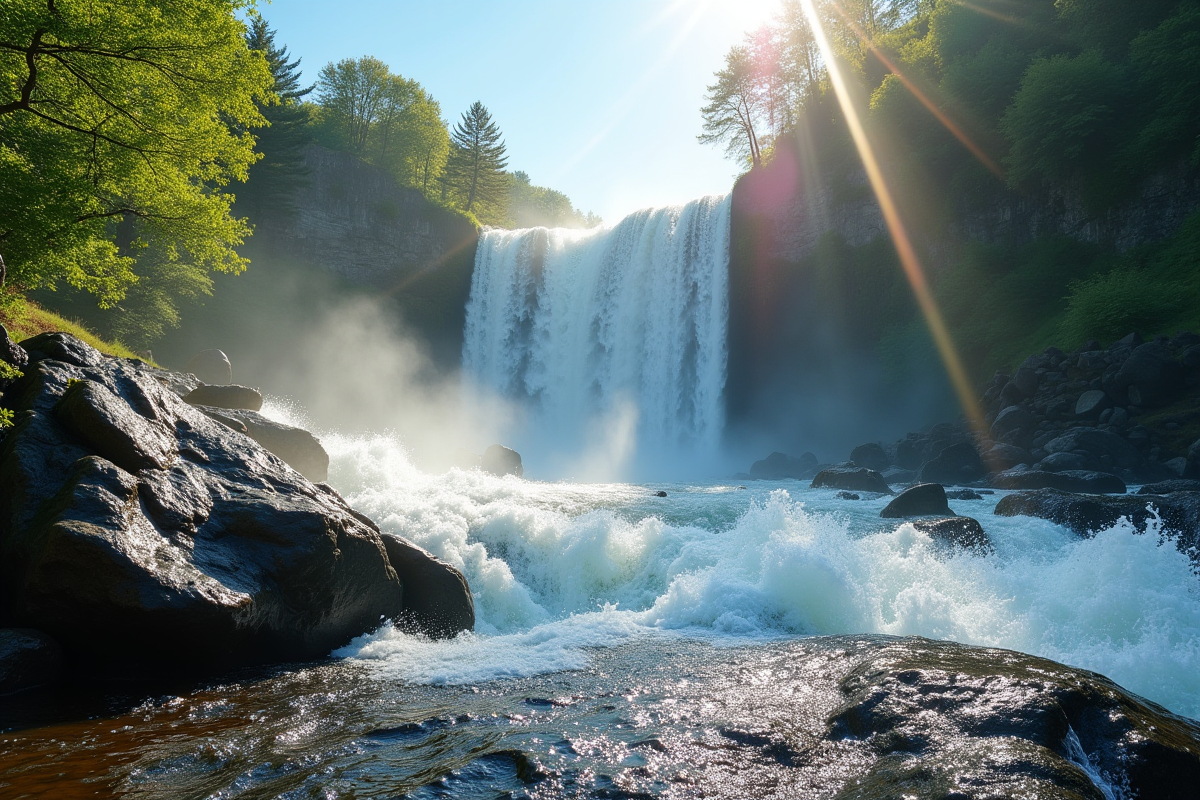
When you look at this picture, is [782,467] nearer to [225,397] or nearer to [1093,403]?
[1093,403]

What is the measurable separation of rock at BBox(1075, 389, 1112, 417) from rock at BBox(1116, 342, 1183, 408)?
704 mm

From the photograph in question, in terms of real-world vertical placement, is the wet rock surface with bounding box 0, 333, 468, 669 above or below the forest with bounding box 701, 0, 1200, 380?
below

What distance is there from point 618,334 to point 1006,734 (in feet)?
112

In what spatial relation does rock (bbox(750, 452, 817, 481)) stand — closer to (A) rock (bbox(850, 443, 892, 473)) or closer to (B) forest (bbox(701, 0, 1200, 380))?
(A) rock (bbox(850, 443, 892, 473))

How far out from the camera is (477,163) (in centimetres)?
5888

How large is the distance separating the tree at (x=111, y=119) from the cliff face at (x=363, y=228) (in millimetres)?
31078

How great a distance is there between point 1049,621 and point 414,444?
33.5 m

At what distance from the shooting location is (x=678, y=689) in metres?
5.58

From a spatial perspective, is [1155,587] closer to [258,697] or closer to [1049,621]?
[1049,621]

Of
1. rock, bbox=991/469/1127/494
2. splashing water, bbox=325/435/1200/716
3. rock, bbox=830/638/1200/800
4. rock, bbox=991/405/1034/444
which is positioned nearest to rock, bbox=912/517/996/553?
splashing water, bbox=325/435/1200/716

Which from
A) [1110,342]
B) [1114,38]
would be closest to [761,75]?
[1114,38]

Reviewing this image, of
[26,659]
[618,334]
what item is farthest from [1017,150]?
[26,659]

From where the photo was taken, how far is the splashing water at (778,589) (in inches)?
280

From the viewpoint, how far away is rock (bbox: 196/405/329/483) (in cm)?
1343
